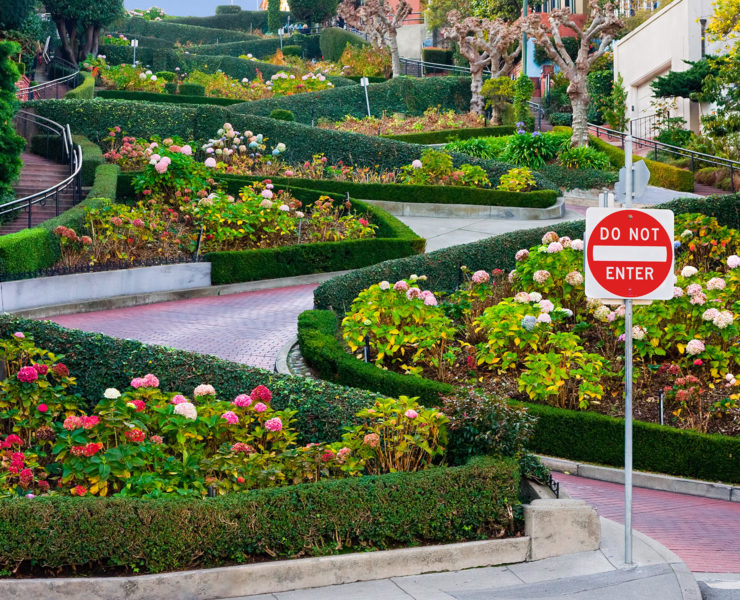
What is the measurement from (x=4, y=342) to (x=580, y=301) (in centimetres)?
722

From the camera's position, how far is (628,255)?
22.7ft

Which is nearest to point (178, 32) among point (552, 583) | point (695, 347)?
point (695, 347)

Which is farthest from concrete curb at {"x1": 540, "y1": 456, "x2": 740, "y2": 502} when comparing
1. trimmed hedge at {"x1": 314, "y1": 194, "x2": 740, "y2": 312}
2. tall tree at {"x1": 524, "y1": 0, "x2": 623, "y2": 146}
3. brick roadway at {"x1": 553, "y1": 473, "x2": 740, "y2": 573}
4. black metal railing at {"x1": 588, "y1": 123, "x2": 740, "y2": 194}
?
tall tree at {"x1": 524, "y1": 0, "x2": 623, "y2": 146}

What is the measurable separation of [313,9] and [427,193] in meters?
43.1

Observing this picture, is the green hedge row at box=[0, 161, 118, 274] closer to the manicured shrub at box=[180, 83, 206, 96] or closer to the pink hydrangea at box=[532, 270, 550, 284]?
the pink hydrangea at box=[532, 270, 550, 284]

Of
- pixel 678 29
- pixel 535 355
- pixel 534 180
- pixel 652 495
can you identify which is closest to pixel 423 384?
pixel 535 355

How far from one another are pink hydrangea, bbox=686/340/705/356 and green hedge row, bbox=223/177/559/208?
40.8ft

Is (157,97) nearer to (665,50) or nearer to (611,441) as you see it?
(665,50)

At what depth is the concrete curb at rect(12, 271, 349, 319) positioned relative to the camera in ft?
49.2

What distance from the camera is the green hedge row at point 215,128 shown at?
25.6 meters

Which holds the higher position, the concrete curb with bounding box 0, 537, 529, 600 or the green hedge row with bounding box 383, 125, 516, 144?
the green hedge row with bounding box 383, 125, 516, 144

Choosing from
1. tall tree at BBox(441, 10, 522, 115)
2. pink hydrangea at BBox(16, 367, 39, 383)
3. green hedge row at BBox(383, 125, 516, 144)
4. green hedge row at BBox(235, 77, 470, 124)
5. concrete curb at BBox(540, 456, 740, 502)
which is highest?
tall tree at BBox(441, 10, 522, 115)

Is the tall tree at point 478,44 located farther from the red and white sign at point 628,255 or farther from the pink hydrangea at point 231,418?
the pink hydrangea at point 231,418

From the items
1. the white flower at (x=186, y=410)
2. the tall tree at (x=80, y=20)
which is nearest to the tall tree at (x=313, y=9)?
the tall tree at (x=80, y=20)
